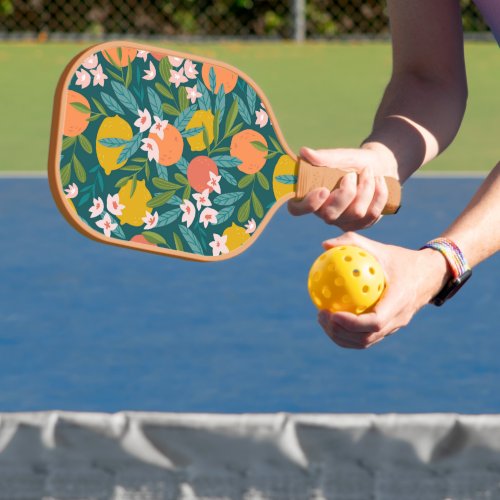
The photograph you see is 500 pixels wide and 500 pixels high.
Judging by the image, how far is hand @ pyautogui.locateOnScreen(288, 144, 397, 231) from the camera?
237 centimetres

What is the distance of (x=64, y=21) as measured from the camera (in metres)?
13.3

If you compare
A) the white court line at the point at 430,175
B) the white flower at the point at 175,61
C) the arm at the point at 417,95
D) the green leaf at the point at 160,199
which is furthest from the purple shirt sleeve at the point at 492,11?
the white court line at the point at 430,175

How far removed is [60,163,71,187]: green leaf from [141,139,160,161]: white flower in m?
0.22

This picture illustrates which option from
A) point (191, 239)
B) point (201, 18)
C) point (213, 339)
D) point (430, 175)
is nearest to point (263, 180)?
point (191, 239)

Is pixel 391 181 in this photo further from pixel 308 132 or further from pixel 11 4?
pixel 11 4

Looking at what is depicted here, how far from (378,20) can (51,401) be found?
983 cm

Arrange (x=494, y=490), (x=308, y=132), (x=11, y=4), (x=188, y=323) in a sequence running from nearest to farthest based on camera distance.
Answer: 1. (x=494, y=490)
2. (x=188, y=323)
3. (x=308, y=132)
4. (x=11, y=4)

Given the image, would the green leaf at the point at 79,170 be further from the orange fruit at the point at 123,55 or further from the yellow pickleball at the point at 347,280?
the yellow pickleball at the point at 347,280

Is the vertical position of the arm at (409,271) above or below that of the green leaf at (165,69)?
below

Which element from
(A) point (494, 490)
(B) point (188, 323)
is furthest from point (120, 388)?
(A) point (494, 490)

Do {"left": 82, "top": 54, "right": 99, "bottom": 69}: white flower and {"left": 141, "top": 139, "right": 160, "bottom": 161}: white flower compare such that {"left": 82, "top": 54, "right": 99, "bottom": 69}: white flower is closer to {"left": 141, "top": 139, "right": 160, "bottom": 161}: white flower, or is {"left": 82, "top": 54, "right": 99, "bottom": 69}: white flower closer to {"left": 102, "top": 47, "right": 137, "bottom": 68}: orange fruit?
{"left": 102, "top": 47, "right": 137, "bottom": 68}: orange fruit

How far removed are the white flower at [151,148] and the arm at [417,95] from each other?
26 centimetres

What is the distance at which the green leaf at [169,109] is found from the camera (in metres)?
2.47

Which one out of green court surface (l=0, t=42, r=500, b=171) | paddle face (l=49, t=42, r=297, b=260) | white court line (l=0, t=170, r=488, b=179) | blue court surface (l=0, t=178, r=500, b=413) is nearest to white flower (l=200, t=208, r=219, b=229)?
paddle face (l=49, t=42, r=297, b=260)
